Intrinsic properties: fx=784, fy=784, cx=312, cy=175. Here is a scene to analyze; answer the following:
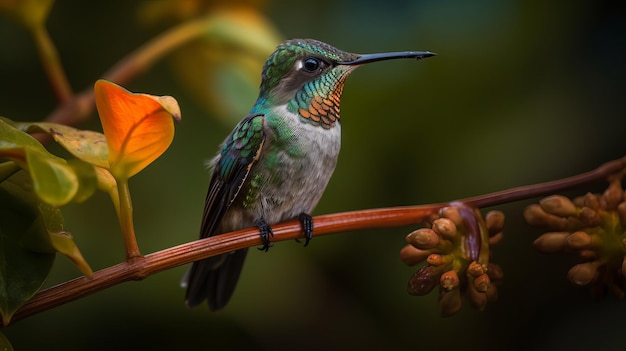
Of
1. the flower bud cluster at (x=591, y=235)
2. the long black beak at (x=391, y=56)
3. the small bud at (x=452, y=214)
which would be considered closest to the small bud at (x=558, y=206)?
the flower bud cluster at (x=591, y=235)

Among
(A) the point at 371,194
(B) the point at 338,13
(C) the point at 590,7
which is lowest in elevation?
(A) the point at 371,194

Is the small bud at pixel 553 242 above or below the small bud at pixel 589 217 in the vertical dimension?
below

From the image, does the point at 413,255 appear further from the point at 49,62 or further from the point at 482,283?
the point at 49,62

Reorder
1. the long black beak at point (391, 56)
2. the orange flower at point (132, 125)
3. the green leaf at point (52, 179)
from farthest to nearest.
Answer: the long black beak at point (391, 56)
the orange flower at point (132, 125)
the green leaf at point (52, 179)

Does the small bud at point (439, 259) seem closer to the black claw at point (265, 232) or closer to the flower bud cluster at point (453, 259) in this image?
the flower bud cluster at point (453, 259)

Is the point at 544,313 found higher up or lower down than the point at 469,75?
lower down

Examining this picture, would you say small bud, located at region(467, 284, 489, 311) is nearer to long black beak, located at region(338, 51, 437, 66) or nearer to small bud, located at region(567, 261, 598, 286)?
small bud, located at region(567, 261, 598, 286)

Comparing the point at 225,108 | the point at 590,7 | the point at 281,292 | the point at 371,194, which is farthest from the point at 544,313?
the point at 225,108

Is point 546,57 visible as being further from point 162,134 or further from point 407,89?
point 162,134
